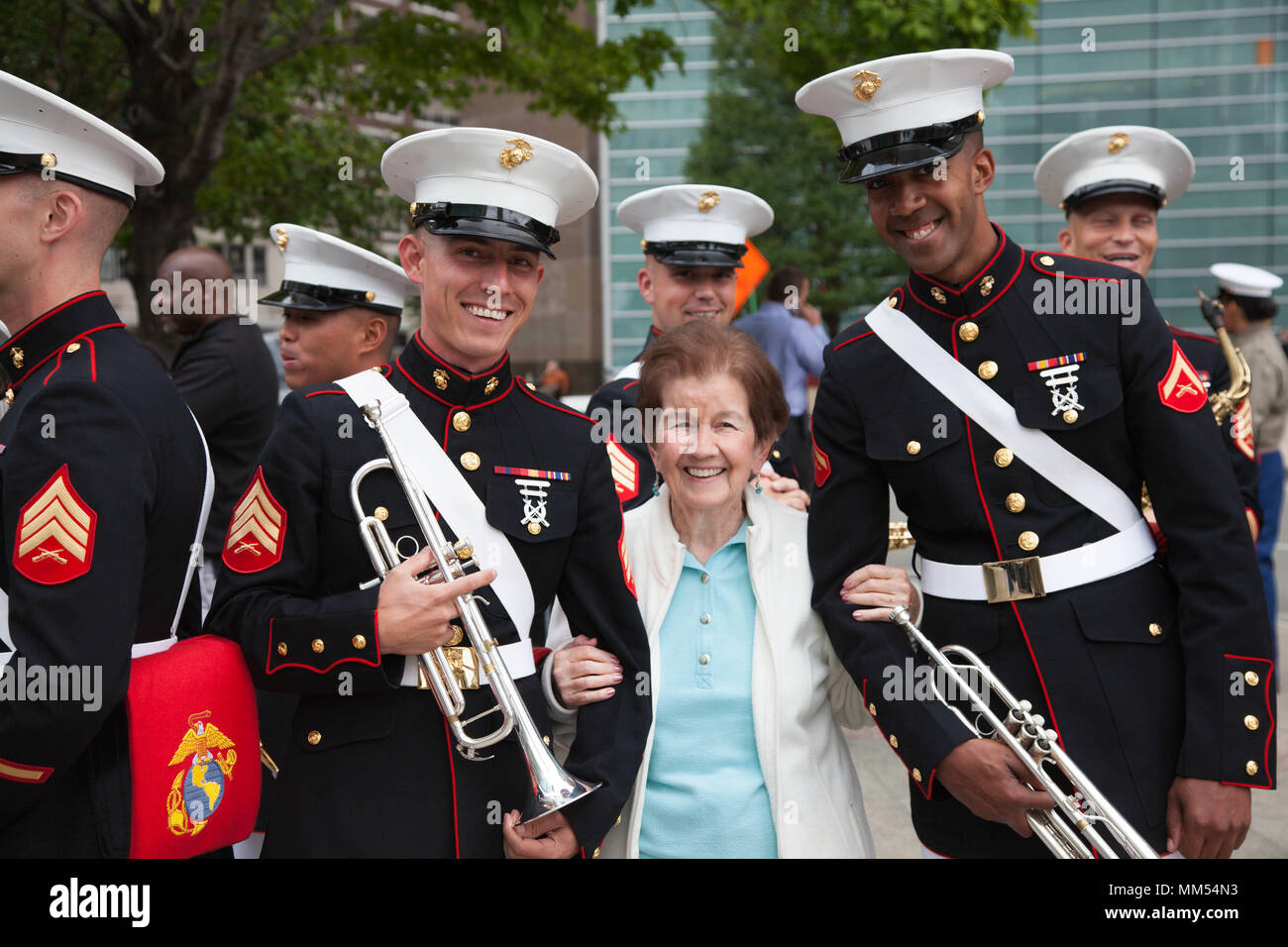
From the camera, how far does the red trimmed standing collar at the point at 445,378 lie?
279cm

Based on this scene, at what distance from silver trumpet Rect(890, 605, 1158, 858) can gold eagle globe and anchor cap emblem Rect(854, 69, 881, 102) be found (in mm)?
1224

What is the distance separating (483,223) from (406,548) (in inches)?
29.3

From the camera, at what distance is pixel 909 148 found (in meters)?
2.88

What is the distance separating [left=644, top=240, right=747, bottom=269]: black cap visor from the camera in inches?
204

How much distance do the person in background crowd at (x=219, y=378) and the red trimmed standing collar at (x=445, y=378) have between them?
8.58ft

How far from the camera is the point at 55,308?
2.50 m

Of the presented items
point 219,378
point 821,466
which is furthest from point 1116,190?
point 219,378

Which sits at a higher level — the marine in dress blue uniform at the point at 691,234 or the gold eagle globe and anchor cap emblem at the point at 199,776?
the marine in dress blue uniform at the point at 691,234

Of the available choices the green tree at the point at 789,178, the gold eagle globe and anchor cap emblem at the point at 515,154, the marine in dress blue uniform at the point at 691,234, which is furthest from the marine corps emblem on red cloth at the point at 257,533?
the green tree at the point at 789,178

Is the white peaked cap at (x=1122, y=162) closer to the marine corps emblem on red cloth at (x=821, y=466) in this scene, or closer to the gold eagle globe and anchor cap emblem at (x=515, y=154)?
the marine corps emblem on red cloth at (x=821, y=466)

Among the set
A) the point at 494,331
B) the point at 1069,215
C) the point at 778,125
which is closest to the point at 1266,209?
the point at 778,125

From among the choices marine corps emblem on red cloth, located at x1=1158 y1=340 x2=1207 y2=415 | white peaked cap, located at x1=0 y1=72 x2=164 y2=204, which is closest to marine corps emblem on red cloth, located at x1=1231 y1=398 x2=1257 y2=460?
marine corps emblem on red cloth, located at x1=1158 y1=340 x2=1207 y2=415

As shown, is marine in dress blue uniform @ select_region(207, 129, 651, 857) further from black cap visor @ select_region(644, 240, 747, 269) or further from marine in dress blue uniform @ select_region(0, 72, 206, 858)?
black cap visor @ select_region(644, 240, 747, 269)

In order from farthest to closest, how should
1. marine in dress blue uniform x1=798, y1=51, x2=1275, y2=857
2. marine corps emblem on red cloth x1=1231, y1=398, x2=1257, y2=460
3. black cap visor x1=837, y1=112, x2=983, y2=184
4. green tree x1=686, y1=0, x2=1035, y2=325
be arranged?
1. green tree x1=686, y1=0, x2=1035, y2=325
2. marine corps emblem on red cloth x1=1231, y1=398, x2=1257, y2=460
3. black cap visor x1=837, y1=112, x2=983, y2=184
4. marine in dress blue uniform x1=798, y1=51, x2=1275, y2=857
